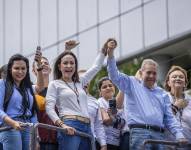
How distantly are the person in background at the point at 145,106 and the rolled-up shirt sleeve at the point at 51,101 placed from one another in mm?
775

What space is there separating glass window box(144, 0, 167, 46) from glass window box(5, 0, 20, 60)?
7537 millimetres

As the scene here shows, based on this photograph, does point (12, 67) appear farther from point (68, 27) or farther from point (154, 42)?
point (68, 27)

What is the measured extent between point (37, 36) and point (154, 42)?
21.3 feet

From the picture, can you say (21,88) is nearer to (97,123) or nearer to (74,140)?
(74,140)

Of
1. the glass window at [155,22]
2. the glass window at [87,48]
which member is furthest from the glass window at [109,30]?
the glass window at [155,22]

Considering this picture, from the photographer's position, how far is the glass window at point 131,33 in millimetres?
27438

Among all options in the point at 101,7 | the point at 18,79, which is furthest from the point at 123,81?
the point at 101,7

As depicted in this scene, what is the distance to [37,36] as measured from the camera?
31953mm

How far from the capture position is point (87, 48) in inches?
1162

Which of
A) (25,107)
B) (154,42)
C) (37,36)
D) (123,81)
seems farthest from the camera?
(37,36)

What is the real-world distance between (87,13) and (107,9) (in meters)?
1.06

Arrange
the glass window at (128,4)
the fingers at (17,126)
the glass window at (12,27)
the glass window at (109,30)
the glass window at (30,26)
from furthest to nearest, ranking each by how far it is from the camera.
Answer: the glass window at (12,27), the glass window at (30,26), the glass window at (109,30), the glass window at (128,4), the fingers at (17,126)

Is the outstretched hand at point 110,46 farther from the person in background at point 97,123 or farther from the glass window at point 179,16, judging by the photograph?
the glass window at point 179,16

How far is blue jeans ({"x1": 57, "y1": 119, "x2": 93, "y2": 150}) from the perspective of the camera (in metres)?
10.1
